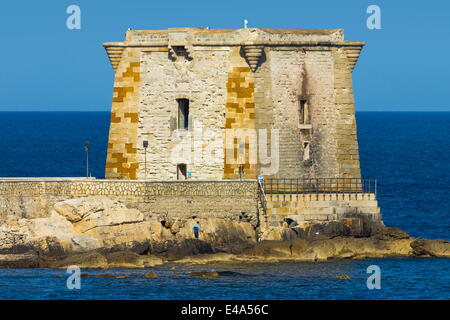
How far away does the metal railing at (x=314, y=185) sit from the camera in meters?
59.6

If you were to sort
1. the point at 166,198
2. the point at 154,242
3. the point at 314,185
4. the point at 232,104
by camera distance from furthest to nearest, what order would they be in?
1. the point at 314,185
2. the point at 232,104
3. the point at 166,198
4. the point at 154,242

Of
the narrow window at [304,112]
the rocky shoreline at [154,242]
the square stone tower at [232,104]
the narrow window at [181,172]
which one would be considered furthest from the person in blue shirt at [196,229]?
the narrow window at [304,112]

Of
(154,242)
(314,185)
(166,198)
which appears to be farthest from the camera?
(314,185)

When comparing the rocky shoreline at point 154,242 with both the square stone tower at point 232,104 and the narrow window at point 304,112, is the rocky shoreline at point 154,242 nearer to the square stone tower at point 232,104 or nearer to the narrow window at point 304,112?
the square stone tower at point 232,104

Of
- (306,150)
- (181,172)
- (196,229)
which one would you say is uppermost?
(306,150)

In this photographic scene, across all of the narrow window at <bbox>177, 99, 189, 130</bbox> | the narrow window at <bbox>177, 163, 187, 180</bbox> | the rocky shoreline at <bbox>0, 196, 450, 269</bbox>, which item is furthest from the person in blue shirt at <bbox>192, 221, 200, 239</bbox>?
the narrow window at <bbox>177, 99, 189, 130</bbox>

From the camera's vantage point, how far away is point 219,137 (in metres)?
59.7

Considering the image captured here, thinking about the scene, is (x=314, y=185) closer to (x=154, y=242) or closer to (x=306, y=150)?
(x=306, y=150)

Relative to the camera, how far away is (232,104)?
5934 cm

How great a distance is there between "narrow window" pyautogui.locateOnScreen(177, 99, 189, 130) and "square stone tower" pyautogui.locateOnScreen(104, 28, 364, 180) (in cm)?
4

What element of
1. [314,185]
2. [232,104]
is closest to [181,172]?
[232,104]

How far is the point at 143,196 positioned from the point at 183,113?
581 cm

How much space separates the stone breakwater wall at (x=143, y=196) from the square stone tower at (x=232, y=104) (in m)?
2.43
